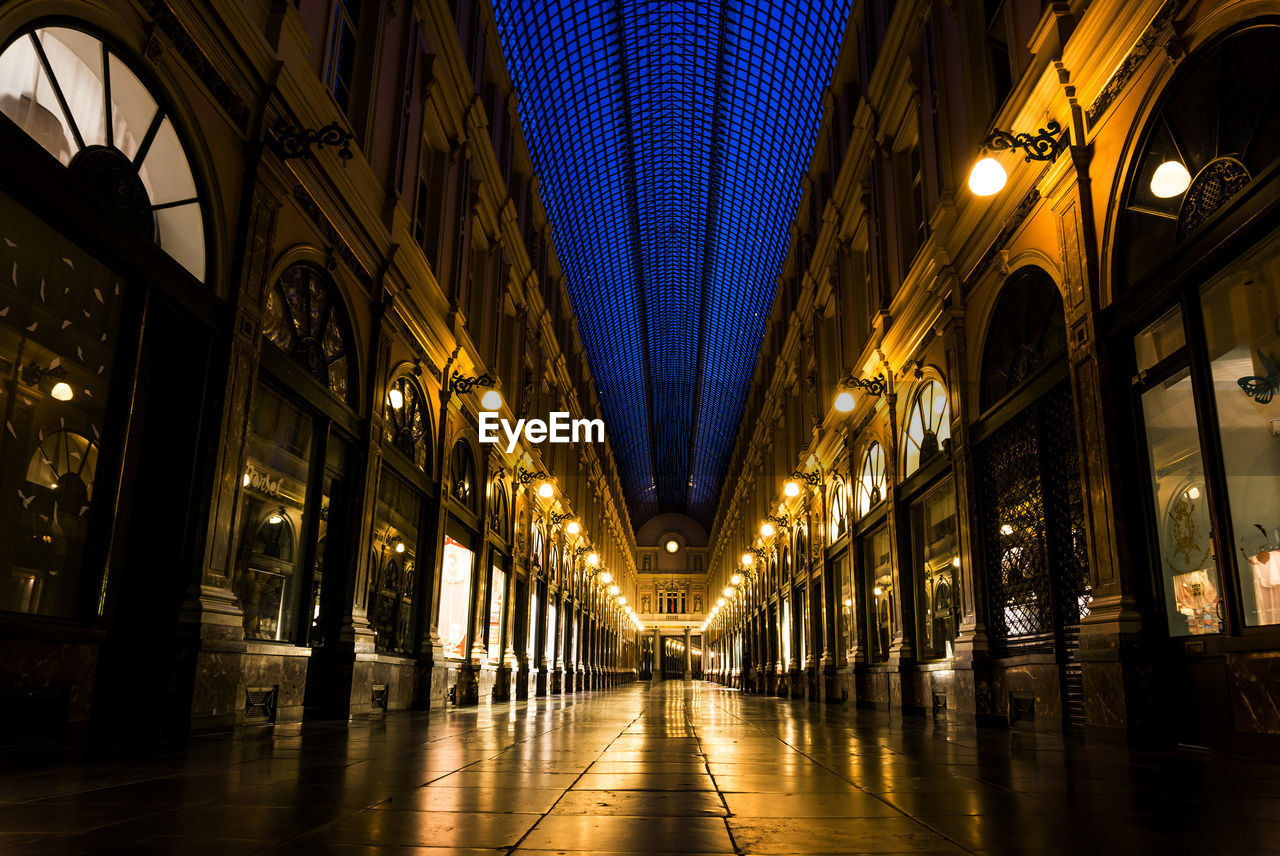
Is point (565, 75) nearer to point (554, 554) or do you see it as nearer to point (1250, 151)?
point (554, 554)

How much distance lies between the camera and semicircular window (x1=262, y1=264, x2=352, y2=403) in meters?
9.12

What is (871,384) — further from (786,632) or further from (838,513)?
(786,632)

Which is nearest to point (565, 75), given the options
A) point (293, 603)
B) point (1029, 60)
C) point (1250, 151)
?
point (1029, 60)

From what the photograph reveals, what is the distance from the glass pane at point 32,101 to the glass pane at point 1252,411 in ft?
26.7

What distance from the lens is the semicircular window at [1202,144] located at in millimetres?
6113

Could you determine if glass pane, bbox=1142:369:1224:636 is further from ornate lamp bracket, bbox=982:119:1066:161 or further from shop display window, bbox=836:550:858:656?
shop display window, bbox=836:550:858:656

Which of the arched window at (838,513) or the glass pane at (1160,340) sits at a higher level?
the arched window at (838,513)

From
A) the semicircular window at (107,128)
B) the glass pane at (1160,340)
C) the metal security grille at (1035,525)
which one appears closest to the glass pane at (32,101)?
the semicircular window at (107,128)

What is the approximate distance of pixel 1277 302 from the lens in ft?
19.1

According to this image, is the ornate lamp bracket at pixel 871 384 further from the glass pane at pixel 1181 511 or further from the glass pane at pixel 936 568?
the glass pane at pixel 1181 511

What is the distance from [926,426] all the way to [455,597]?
868 centimetres

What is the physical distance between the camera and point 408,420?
1332 centimetres

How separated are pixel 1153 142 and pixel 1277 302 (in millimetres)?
2286

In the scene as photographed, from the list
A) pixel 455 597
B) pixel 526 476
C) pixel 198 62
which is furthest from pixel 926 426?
pixel 526 476
